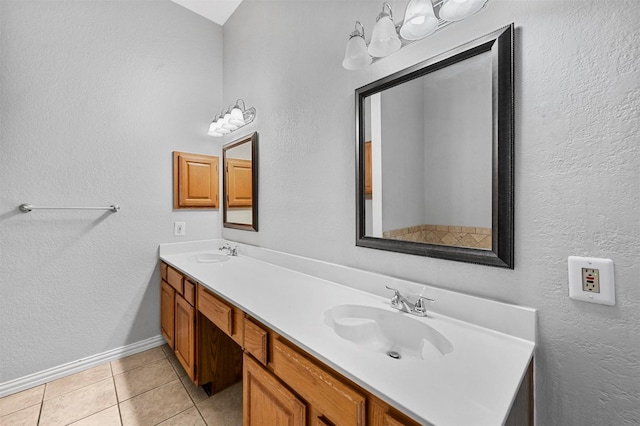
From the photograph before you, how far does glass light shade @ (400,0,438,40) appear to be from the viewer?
917 millimetres

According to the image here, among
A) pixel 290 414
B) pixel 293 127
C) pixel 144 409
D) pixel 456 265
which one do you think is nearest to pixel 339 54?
pixel 293 127

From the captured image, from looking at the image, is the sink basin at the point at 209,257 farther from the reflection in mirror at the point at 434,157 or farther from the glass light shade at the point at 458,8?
the glass light shade at the point at 458,8

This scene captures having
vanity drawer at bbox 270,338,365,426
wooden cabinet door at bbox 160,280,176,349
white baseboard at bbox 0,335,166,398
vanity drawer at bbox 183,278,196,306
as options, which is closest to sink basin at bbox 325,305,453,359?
vanity drawer at bbox 270,338,365,426

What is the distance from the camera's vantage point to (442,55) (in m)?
1.01

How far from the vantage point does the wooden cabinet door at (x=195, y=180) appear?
226 centimetres

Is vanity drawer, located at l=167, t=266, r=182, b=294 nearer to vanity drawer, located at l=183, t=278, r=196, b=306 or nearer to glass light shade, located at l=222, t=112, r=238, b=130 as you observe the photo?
vanity drawer, located at l=183, t=278, r=196, b=306

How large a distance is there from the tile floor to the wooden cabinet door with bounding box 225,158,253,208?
126cm

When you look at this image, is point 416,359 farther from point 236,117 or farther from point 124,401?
point 236,117

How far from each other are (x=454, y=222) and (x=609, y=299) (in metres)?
0.44

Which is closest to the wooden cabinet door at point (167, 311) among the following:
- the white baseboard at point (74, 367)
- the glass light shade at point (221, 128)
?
the white baseboard at point (74, 367)

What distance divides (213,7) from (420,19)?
2.13 metres

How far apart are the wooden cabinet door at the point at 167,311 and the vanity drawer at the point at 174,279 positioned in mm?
51

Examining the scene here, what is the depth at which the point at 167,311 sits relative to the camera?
6.70 feet

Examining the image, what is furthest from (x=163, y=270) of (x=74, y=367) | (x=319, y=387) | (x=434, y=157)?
(x=434, y=157)
